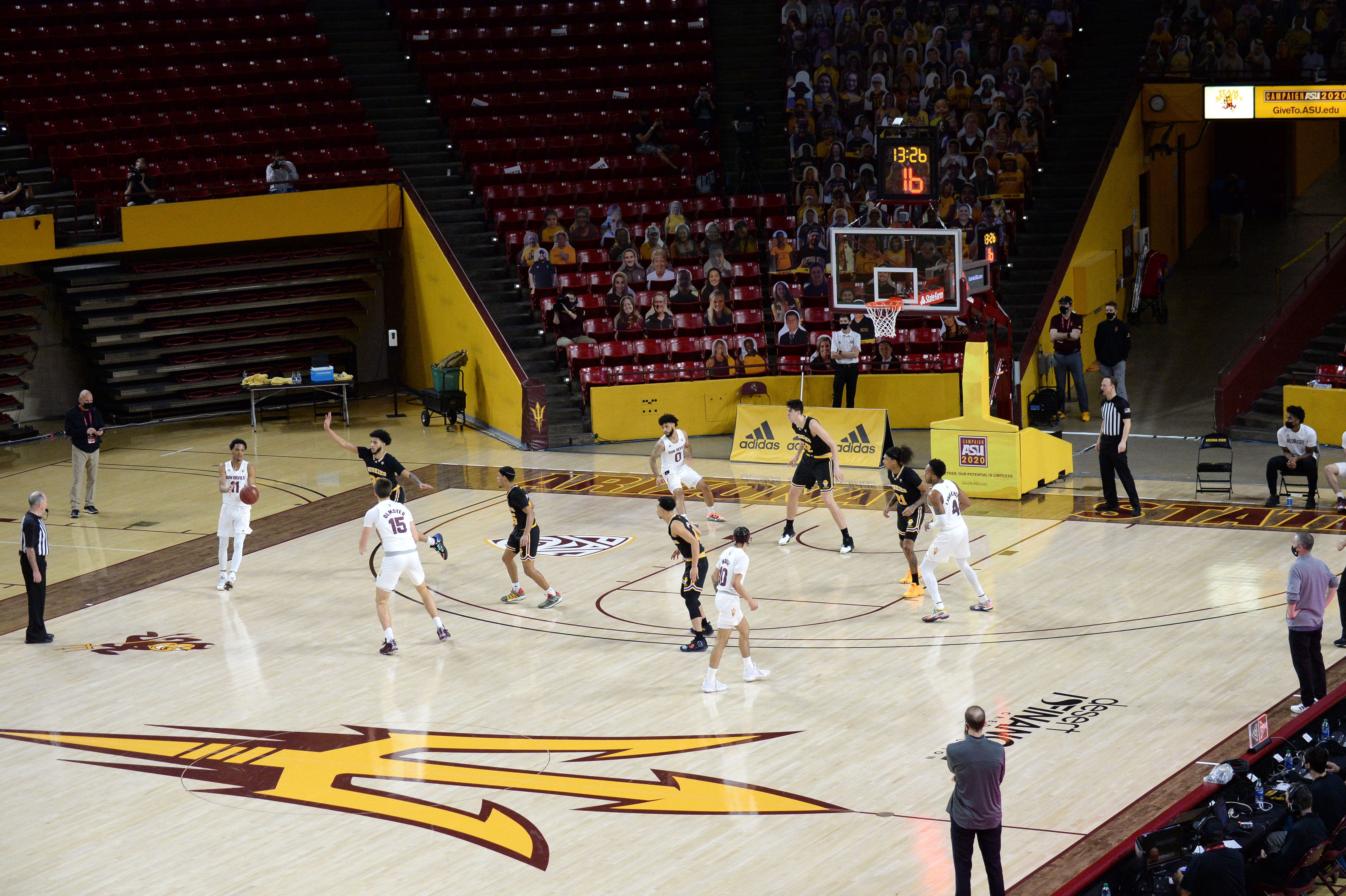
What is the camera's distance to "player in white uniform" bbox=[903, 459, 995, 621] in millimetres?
Answer: 16219

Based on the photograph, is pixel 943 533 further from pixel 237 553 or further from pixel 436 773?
pixel 237 553

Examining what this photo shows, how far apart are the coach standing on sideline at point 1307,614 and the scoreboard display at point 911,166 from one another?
394 inches

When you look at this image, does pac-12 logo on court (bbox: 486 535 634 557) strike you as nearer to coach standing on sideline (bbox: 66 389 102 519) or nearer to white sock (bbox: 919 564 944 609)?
white sock (bbox: 919 564 944 609)

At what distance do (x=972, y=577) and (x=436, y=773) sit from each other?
6.20 meters

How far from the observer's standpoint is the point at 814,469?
19.4m

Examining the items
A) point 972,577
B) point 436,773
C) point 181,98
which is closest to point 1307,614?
point 972,577

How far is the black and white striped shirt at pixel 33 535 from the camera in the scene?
1695 centimetres

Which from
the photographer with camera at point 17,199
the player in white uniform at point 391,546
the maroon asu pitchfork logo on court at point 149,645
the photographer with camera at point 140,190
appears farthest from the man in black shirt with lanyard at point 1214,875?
the photographer with camera at point 17,199

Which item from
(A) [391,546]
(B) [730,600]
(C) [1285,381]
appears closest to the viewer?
(B) [730,600]

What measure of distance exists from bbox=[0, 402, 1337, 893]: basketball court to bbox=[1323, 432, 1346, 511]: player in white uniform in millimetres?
394

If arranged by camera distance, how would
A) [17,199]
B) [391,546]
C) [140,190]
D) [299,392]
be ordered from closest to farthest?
1. [391,546]
2. [17,199]
3. [140,190]
4. [299,392]

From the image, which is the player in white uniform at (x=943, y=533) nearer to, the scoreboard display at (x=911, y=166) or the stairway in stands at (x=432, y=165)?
the scoreboard display at (x=911, y=166)

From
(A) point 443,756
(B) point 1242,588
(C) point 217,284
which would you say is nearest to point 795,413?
(B) point 1242,588

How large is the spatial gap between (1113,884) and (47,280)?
24812 millimetres
